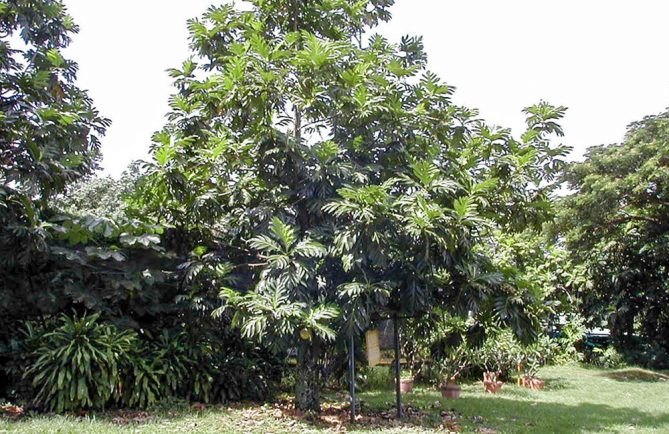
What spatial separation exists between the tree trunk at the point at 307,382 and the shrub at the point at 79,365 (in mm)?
2188

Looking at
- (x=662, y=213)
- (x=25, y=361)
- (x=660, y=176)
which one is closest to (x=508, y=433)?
(x=25, y=361)

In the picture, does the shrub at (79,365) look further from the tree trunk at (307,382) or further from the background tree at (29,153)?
the tree trunk at (307,382)

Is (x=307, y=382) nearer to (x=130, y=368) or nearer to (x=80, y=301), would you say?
(x=130, y=368)

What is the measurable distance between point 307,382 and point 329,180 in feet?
8.49

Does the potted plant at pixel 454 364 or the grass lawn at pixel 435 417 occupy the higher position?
the potted plant at pixel 454 364

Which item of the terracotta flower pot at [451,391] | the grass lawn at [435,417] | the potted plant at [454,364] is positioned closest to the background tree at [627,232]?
the grass lawn at [435,417]

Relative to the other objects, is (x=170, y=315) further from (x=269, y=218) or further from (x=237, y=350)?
(x=269, y=218)

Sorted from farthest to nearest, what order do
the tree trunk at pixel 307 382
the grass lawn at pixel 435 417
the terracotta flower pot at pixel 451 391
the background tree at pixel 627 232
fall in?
1. the background tree at pixel 627 232
2. the terracotta flower pot at pixel 451 391
3. the tree trunk at pixel 307 382
4. the grass lawn at pixel 435 417

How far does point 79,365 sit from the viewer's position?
271 inches

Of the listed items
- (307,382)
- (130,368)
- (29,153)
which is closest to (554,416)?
(307,382)

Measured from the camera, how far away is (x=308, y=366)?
7.38 m

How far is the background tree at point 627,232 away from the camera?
1324 centimetres

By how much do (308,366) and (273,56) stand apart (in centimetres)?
379

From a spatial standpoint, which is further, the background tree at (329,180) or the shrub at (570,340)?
the shrub at (570,340)
